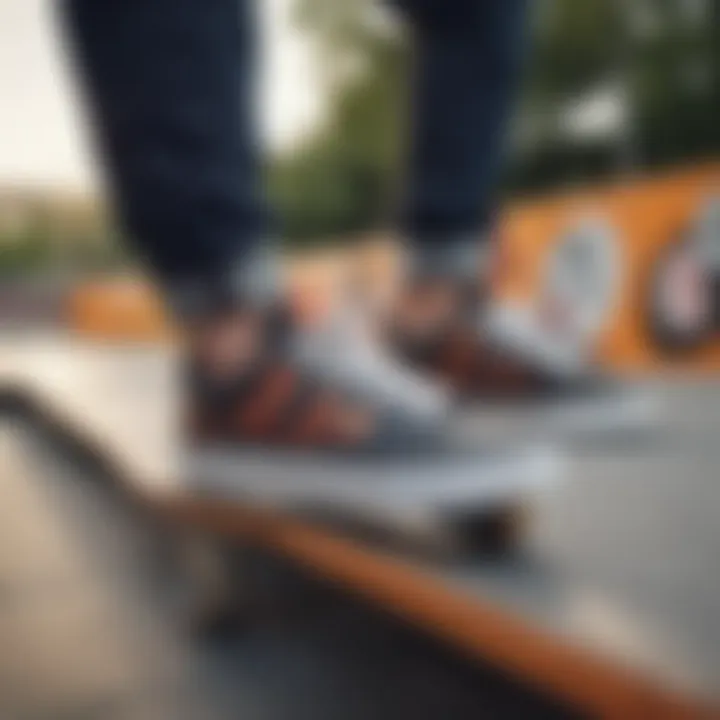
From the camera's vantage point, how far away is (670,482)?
85 cm

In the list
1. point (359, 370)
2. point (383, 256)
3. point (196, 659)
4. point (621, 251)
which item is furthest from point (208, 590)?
point (621, 251)

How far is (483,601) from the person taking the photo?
565 millimetres

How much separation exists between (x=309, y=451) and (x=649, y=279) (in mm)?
1262

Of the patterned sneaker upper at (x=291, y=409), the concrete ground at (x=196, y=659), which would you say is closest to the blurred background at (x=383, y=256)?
the concrete ground at (x=196, y=659)

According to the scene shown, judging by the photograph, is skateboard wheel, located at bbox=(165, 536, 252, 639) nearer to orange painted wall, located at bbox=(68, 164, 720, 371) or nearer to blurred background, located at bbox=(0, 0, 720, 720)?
blurred background, located at bbox=(0, 0, 720, 720)

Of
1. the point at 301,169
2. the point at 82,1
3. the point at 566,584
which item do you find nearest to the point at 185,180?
the point at 82,1

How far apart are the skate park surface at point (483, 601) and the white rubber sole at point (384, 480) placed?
0.09ft

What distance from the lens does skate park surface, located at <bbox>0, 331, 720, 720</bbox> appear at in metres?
0.49

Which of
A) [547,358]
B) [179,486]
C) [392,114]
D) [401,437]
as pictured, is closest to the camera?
[401,437]

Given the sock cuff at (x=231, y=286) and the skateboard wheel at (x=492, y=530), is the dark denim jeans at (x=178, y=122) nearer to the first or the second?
the sock cuff at (x=231, y=286)

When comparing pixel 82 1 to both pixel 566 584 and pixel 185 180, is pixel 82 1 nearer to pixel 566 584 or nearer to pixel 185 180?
pixel 185 180

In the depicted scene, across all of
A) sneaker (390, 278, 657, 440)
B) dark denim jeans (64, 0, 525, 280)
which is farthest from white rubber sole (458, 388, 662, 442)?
dark denim jeans (64, 0, 525, 280)

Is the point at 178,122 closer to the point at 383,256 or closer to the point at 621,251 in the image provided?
the point at 383,256

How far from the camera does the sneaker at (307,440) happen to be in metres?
0.68
